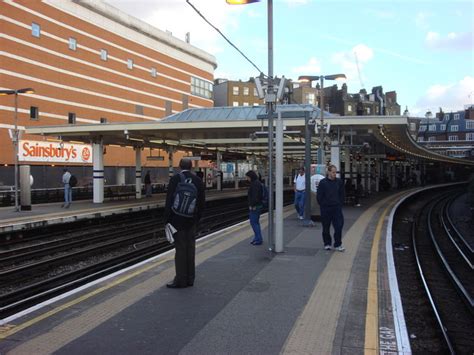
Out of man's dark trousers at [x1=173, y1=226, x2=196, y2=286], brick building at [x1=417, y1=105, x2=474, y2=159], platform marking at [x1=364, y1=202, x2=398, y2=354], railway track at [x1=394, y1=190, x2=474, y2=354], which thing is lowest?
railway track at [x1=394, y1=190, x2=474, y2=354]

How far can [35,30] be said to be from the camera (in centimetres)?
3559

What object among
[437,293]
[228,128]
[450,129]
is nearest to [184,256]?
[437,293]

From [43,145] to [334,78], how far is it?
21.2 meters

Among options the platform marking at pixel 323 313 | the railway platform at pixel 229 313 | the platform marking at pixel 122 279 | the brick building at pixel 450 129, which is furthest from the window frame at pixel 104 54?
the brick building at pixel 450 129

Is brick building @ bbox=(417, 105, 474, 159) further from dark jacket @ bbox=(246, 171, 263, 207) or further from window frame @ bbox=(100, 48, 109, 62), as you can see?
dark jacket @ bbox=(246, 171, 263, 207)

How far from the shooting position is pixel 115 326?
199 inches

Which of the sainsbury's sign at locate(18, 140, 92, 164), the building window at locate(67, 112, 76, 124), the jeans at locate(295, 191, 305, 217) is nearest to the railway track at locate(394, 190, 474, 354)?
the jeans at locate(295, 191, 305, 217)

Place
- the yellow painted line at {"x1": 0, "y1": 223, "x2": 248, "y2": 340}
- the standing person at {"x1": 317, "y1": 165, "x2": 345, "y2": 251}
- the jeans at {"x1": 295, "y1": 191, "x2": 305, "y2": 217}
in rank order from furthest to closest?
the jeans at {"x1": 295, "y1": 191, "x2": 305, "y2": 217} → the standing person at {"x1": 317, "y1": 165, "x2": 345, "y2": 251} → the yellow painted line at {"x1": 0, "y1": 223, "x2": 248, "y2": 340}

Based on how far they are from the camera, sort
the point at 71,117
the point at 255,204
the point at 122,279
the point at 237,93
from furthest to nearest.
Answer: the point at 237,93
the point at 71,117
the point at 255,204
the point at 122,279

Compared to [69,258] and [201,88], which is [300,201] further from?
[201,88]

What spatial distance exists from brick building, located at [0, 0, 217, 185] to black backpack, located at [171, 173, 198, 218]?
1135 inches

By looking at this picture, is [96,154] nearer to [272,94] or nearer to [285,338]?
[272,94]

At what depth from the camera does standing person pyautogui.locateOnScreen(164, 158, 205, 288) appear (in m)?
6.54

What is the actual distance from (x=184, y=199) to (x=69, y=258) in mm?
6547
